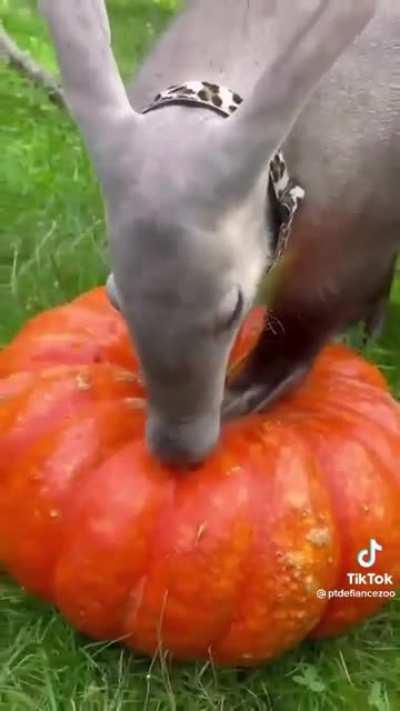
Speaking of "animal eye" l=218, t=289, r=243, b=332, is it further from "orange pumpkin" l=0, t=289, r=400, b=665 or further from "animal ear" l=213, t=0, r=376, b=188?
"orange pumpkin" l=0, t=289, r=400, b=665

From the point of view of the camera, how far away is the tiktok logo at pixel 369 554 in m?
1.59

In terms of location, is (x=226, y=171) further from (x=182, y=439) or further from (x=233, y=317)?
(x=182, y=439)

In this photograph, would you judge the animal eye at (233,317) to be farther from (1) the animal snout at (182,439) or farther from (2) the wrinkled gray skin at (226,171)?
(1) the animal snout at (182,439)

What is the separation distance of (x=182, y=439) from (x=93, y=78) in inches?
17.9

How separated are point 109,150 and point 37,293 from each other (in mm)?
1231

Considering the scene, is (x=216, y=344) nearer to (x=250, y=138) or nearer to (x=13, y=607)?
(x=250, y=138)

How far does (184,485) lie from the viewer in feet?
4.95

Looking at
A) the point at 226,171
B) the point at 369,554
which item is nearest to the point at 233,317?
the point at 226,171

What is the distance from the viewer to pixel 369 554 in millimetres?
1593

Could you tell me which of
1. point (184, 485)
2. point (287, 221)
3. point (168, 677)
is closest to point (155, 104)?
point (287, 221)

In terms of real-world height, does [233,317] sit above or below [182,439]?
above

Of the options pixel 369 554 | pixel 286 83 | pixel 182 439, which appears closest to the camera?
pixel 286 83

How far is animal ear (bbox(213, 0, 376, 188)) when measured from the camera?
1069 mm

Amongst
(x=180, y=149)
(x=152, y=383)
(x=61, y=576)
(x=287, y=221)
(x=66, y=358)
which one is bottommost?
(x=61, y=576)
